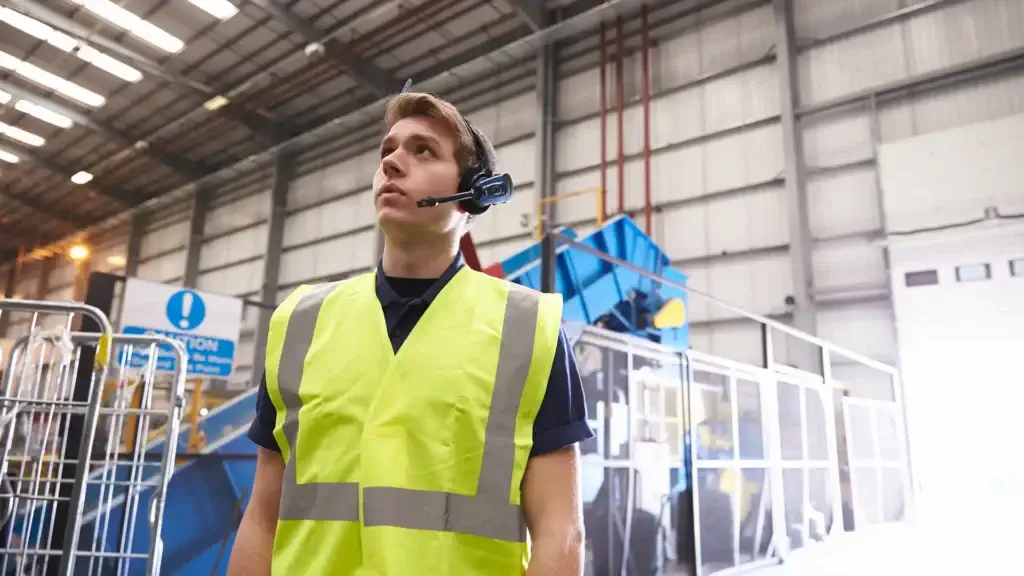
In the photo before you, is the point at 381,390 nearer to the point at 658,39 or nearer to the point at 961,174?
the point at 961,174

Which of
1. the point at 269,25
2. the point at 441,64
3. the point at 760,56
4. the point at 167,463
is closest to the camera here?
the point at 167,463

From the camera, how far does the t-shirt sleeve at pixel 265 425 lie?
1104 mm

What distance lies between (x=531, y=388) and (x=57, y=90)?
1559cm

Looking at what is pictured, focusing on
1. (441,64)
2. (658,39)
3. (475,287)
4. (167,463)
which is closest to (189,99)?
(441,64)

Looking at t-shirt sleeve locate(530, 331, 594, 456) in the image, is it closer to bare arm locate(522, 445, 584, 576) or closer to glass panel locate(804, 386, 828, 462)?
bare arm locate(522, 445, 584, 576)

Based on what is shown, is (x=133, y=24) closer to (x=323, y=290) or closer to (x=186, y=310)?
(x=186, y=310)

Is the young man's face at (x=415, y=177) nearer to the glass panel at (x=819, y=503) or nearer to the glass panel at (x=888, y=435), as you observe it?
the glass panel at (x=819, y=503)

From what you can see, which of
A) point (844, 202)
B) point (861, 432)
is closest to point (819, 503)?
point (861, 432)

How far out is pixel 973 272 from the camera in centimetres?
735

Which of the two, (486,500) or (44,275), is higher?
(44,275)

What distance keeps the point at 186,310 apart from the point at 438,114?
6073mm

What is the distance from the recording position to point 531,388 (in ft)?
3.35

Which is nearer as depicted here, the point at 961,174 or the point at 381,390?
the point at 381,390

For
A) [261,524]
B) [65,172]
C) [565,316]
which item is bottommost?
[261,524]
